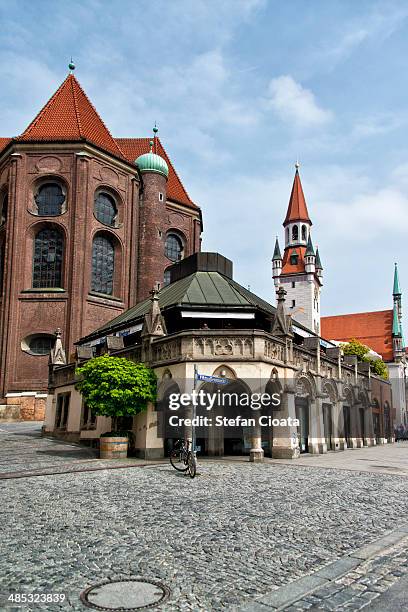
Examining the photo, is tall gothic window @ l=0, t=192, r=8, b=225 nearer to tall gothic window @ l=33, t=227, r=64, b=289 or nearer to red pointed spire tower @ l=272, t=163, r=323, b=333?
tall gothic window @ l=33, t=227, r=64, b=289

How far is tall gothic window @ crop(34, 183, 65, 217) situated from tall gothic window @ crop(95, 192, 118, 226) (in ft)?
9.95

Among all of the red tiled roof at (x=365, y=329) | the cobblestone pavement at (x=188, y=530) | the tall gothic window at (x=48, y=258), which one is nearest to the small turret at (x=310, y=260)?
the red tiled roof at (x=365, y=329)

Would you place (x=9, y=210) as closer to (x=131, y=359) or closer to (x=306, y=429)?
(x=131, y=359)

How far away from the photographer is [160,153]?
63.5 meters

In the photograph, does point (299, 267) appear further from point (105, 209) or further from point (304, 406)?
point (304, 406)

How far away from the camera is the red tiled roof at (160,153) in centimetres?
5941

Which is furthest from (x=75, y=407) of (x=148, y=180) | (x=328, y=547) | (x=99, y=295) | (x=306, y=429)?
(x=148, y=180)

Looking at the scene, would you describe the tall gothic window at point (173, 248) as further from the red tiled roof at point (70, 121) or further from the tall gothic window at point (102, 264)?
the red tiled roof at point (70, 121)

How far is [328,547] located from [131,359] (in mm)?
17419

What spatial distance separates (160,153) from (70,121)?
47.1 feet

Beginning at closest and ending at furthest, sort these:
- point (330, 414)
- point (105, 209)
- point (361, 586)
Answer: point (361, 586) < point (330, 414) < point (105, 209)

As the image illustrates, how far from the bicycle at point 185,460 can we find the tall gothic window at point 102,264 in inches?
1194

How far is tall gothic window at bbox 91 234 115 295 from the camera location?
158ft

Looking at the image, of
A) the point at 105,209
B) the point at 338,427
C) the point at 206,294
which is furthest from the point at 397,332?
the point at 206,294
